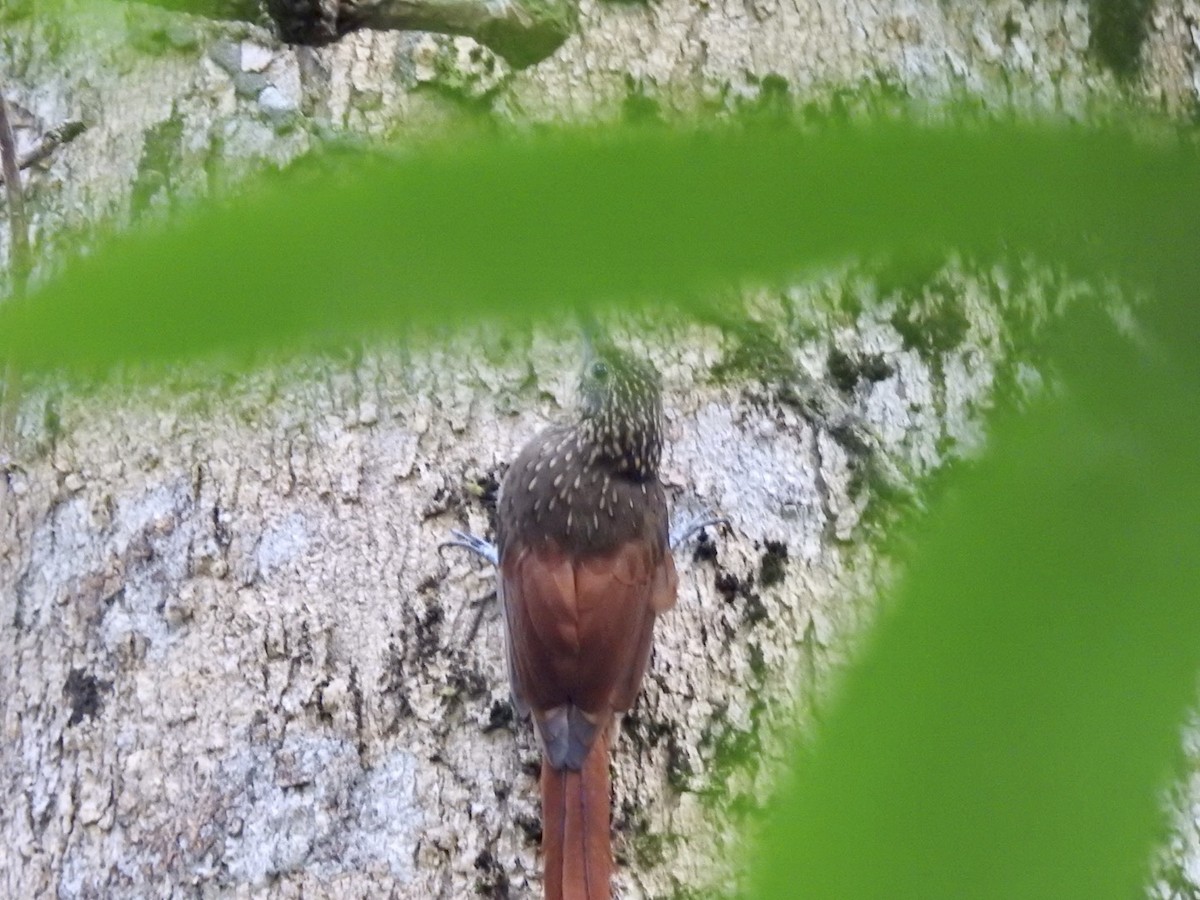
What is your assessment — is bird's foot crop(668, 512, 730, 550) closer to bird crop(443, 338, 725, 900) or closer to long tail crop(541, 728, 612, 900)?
bird crop(443, 338, 725, 900)

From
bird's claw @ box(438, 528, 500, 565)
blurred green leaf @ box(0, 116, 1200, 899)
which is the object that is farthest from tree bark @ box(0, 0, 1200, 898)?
blurred green leaf @ box(0, 116, 1200, 899)

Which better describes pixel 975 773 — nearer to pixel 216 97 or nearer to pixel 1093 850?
pixel 1093 850

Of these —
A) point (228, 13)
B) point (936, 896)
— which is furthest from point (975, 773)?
point (228, 13)

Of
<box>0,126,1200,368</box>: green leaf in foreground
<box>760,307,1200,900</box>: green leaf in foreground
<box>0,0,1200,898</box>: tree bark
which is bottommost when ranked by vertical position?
<box>760,307,1200,900</box>: green leaf in foreground

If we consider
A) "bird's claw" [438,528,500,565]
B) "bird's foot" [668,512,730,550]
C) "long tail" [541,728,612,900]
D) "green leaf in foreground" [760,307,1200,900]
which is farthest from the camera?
"bird's foot" [668,512,730,550]

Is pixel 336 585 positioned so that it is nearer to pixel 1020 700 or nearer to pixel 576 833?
pixel 576 833

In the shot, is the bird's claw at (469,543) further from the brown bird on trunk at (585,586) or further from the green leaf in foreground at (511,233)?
the green leaf in foreground at (511,233)

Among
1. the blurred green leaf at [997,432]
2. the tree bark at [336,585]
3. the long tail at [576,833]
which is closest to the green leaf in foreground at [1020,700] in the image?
the blurred green leaf at [997,432]
